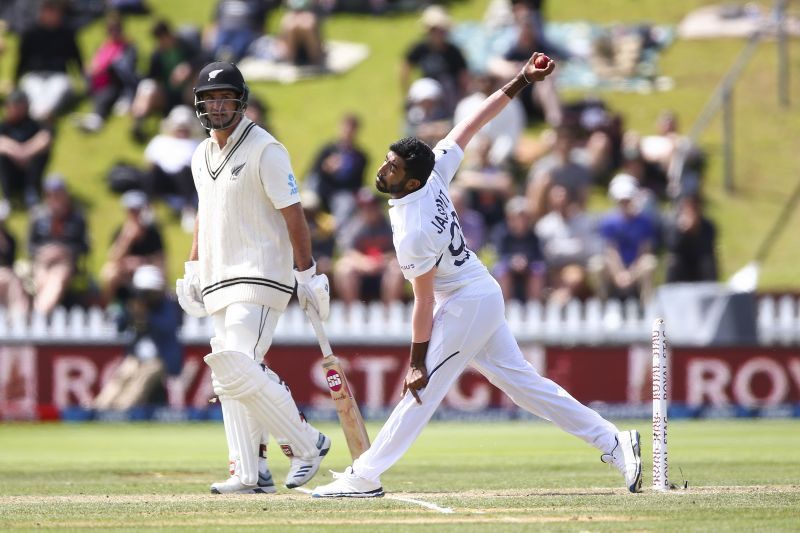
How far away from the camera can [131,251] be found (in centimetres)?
1914

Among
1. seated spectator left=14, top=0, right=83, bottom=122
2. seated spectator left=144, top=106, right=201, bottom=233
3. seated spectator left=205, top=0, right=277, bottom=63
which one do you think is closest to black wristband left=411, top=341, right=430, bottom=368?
seated spectator left=144, top=106, right=201, bottom=233

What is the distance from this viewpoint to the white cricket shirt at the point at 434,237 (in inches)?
322

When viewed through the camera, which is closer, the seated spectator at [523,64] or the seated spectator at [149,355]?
the seated spectator at [149,355]

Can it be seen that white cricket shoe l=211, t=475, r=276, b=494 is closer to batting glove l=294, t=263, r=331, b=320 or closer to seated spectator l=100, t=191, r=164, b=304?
batting glove l=294, t=263, r=331, b=320

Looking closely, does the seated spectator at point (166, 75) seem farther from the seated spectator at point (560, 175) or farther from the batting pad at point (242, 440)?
the batting pad at point (242, 440)

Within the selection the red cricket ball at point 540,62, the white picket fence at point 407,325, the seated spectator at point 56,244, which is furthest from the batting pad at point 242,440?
the seated spectator at point 56,244

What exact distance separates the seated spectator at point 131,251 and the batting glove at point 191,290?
32.0 ft

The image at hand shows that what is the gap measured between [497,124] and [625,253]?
10.3 ft

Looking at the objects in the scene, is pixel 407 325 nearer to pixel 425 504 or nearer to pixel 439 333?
pixel 439 333

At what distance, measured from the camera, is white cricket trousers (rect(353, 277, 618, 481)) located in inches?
328

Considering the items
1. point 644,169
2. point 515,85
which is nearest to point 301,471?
point 515,85

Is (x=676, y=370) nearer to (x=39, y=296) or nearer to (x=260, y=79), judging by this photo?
(x=39, y=296)

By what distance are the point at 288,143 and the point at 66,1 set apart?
189 inches

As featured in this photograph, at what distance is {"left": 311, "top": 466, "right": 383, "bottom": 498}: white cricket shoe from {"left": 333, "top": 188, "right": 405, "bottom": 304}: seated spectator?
10.4 meters
